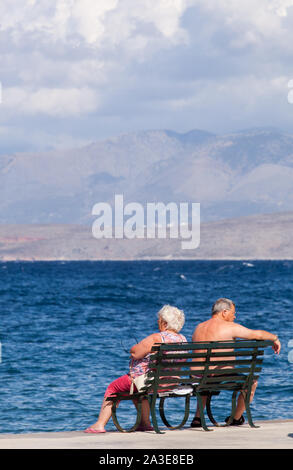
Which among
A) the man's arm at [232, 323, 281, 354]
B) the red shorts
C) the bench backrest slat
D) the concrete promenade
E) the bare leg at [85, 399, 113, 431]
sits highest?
the man's arm at [232, 323, 281, 354]

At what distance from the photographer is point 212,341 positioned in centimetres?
984

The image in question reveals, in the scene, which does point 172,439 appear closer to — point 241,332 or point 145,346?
point 145,346

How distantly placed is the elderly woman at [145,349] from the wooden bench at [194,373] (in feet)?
0.27

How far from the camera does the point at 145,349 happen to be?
9.76 metres

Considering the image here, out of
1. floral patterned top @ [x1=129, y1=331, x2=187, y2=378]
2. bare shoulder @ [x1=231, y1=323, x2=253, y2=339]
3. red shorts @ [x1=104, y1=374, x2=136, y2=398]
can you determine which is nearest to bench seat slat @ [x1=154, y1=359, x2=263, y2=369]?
floral patterned top @ [x1=129, y1=331, x2=187, y2=378]

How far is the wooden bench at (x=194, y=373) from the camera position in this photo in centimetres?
977

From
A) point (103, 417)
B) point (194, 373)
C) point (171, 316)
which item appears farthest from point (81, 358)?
point (171, 316)

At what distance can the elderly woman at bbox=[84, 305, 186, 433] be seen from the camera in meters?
9.77

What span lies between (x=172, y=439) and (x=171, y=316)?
138cm

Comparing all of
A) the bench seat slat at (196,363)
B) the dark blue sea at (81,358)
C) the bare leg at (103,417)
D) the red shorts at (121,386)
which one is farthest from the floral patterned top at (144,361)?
the dark blue sea at (81,358)

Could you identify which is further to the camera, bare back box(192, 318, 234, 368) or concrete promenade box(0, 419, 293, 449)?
bare back box(192, 318, 234, 368)

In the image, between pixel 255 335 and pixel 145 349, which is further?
pixel 255 335

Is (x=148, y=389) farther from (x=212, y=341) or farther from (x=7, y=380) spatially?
(x=7, y=380)

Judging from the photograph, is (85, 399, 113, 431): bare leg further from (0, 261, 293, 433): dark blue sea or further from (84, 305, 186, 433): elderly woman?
(0, 261, 293, 433): dark blue sea
